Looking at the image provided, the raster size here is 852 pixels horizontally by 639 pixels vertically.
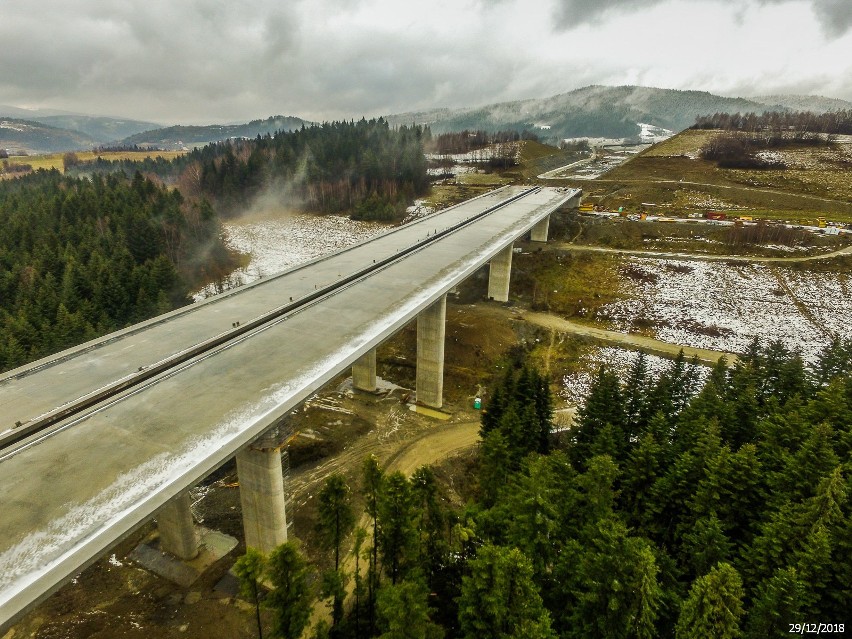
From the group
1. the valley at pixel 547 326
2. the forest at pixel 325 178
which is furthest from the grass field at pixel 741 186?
the forest at pixel 325 178

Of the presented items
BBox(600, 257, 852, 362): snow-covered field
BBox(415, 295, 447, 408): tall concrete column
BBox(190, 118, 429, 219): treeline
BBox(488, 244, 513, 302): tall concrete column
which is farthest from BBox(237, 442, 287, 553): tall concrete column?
BBox(190, 118, 429, 219): treeline

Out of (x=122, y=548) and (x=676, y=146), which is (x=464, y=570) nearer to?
(x=122, y=548)

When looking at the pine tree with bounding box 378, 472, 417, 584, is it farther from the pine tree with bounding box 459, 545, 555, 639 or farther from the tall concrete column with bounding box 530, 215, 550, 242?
the tall concrete column with bounding box 530, 215, 550, 242

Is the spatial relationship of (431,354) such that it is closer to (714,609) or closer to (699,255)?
(714,609)

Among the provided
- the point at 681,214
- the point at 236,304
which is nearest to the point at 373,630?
the point at 236,304

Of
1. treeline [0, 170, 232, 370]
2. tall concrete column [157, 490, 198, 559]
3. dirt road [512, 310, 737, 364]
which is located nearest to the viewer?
tall concrete column [157, 490, 198, 559]

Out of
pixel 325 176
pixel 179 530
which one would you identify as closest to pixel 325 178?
pixel 325 176
